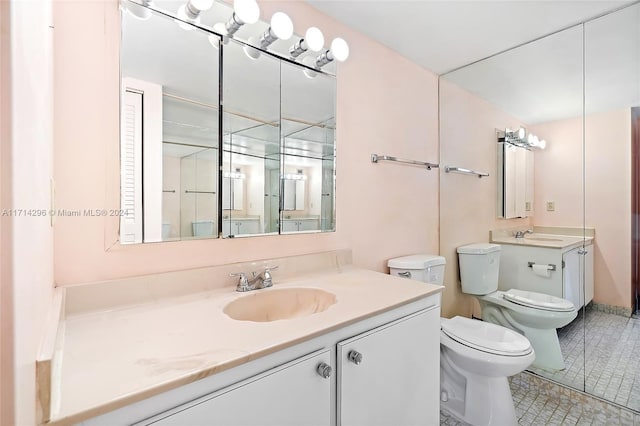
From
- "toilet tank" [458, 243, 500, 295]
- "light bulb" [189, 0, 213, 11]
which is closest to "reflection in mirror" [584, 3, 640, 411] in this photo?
"toilet tank" [458, 243, 500, 295]

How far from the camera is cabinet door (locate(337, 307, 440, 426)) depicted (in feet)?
3.11

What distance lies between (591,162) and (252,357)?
216 cm

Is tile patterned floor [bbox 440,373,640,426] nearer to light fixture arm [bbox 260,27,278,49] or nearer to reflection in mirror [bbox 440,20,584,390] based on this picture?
reflection in mirror [bbox 440,20,584,390]

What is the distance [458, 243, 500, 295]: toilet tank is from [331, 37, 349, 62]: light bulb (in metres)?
1.61

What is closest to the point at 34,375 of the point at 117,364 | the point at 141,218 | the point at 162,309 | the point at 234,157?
the point at 117,364

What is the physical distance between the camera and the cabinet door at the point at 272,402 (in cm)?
65

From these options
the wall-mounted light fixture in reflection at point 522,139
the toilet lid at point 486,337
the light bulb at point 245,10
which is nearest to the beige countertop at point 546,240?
the wall-mounted light fixture in reflection at point 522,139

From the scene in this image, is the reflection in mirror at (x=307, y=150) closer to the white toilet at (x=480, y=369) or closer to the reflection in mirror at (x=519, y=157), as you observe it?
the white toilet at (x=480, y=369)

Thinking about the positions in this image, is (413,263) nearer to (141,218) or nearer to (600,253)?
(600,253)

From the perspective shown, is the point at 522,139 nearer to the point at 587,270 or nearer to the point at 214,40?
the point at 587,270

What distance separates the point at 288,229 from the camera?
58.4 inches

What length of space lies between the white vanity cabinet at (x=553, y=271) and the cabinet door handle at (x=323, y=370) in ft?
5.93

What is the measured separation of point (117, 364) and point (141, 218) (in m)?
0.56

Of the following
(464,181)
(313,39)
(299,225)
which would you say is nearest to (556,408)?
(464,181)
